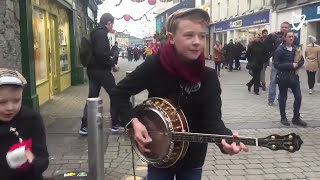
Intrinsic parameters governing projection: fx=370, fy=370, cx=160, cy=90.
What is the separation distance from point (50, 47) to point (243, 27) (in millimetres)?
21562

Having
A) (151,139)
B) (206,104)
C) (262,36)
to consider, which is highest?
(262,36)

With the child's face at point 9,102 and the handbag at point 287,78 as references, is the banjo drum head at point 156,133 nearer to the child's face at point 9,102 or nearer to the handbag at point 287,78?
the child's face at point 9,102

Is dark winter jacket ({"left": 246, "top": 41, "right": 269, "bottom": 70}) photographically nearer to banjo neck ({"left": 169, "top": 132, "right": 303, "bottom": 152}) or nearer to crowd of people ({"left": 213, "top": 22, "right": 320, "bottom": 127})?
crowd of people ({"left": 213, "top": 22, "right": 320, "bottom": 127})

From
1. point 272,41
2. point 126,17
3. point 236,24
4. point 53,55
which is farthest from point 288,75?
point 126,17

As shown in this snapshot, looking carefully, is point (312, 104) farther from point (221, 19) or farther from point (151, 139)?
point (221, 19)

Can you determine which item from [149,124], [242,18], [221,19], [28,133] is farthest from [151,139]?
[221,19]

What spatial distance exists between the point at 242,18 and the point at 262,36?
18.9 meters

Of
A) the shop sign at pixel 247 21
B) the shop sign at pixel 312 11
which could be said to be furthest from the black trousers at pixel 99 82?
the shop sign at pixel 247 21

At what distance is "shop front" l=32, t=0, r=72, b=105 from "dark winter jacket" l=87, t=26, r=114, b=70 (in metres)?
3.23

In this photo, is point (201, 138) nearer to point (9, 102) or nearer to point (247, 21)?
point (9, 102)

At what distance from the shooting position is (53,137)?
586 centimetres

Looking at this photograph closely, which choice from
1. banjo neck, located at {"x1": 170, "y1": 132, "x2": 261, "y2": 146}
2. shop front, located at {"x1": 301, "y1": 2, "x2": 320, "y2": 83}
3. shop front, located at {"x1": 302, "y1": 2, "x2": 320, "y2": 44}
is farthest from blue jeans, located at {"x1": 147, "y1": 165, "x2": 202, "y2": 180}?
shop front, located at {"x1": 302, "y1": 2, "x2": 320, "y2": 44}

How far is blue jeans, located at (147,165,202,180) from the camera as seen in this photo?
7.59ft

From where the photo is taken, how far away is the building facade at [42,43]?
20.0 feet
